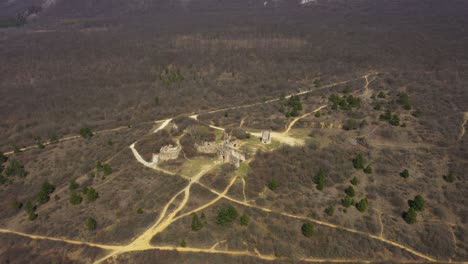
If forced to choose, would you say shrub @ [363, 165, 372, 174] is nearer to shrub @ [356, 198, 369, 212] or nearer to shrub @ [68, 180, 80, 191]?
shrub @ [356, 198, 369, 212]

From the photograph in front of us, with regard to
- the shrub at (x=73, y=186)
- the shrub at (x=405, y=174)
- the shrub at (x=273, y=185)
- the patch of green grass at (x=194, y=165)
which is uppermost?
the patch of green grass at (x=194, y=165)

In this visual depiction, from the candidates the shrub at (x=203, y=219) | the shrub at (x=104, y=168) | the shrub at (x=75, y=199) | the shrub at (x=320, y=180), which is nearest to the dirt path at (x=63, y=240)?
the shrub at (x=75, y=199)

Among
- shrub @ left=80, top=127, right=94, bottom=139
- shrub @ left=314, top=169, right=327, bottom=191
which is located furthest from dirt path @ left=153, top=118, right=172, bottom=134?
shrub @ left=314, top=169, right=327, bottom=191

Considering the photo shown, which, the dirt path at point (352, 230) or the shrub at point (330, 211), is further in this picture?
the shrub at point (330, 211)

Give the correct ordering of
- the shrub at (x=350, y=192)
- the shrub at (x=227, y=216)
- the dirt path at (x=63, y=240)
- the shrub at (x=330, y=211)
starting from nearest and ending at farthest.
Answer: the dirt path at (x=63, y=240), the shrub at (x=227, y=216), the shrub at (x=330, y=211), the shrub at (x=350, y=192)

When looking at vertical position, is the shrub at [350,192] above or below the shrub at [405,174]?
below

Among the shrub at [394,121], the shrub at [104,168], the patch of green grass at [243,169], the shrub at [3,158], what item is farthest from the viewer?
the shrub at [3,158]

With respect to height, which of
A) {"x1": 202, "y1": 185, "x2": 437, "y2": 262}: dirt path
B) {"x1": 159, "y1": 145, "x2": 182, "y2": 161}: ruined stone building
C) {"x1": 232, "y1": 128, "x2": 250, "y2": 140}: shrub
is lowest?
{"x1": 202, "y1": 185, "x2": 437, "y2": 262}: dirt path

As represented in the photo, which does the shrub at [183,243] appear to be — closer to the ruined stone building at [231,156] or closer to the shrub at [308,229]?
the shrub at [308,229]

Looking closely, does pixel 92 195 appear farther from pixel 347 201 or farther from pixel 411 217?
pixel 411 217

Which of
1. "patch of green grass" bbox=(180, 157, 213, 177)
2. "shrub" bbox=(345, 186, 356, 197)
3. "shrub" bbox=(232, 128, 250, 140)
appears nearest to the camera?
"shrub" bbox=(345, 186, 356, 197)
